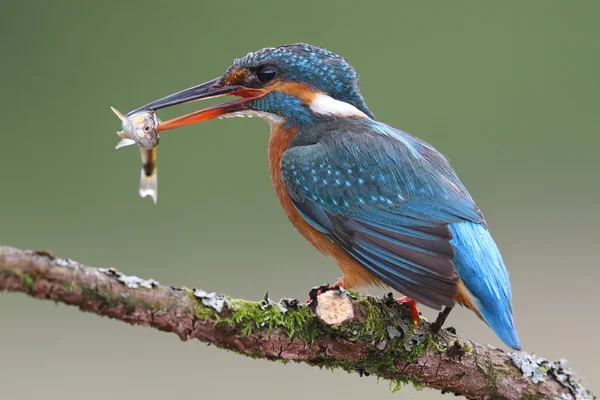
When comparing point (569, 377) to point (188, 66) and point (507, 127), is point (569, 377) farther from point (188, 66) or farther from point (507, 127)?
point (188, 66)

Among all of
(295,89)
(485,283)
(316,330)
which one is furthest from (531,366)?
(295,89)

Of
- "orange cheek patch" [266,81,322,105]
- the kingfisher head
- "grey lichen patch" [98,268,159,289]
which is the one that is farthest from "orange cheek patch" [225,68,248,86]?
"grey lichen patch" [98,268,159,289]

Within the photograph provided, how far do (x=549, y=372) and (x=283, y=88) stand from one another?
1.38 metres

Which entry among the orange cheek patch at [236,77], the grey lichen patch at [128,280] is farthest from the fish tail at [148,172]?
the grey lichen patch at [128,280]

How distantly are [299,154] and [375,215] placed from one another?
380 mm

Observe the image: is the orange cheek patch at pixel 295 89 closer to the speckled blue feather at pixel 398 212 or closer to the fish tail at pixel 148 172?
the speckled blue feather at pixel 398 212

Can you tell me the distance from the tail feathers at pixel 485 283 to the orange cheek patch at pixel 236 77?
1008 millimetres

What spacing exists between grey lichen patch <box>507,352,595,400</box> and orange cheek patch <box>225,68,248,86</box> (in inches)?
54.7

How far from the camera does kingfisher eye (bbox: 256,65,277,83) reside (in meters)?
3.20

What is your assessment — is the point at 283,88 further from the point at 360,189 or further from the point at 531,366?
the point at 531,366

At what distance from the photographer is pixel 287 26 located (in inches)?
232

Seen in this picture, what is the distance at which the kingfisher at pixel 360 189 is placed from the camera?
266cm

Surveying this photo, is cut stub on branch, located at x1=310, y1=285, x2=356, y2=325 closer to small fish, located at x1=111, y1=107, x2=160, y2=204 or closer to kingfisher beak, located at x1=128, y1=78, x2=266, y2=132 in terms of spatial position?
small fish, located at x1=111, y1=107, x2=160, y2=204

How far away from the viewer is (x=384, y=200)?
287 centimetres
